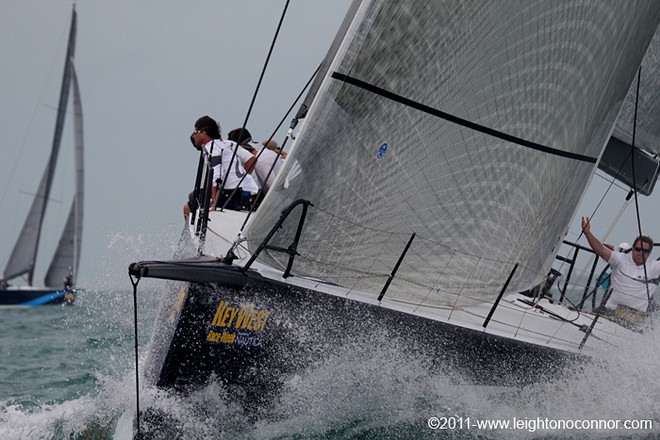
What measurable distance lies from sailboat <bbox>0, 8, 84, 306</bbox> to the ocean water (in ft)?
77.7

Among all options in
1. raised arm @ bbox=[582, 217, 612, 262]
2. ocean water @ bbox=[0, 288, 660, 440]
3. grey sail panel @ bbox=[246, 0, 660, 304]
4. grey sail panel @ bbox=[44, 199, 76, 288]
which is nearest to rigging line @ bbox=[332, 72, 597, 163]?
grey sail panel @ bbox=[246, 0, 660, 304]

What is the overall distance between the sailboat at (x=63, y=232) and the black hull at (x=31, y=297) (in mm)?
91

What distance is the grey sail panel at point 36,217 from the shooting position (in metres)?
28.6

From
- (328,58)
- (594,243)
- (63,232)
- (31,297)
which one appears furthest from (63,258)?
(328,58)

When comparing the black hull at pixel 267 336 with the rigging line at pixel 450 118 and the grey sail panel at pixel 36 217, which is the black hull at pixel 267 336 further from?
the grey sail panel at pixel 36 217

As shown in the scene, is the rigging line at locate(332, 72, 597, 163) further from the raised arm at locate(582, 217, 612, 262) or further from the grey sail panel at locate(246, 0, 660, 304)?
the raised arm at locate(582, 217, 612, 262)

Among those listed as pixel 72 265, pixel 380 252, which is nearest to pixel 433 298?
pixel 380 252

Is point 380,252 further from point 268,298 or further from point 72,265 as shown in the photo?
point 72,265

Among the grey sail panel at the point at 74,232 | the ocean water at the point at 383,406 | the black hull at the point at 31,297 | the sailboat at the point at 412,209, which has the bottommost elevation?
the black hull at the point at 31,297

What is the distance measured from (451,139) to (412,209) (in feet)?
1.55

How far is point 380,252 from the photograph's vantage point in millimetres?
5000

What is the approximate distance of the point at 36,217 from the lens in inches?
1134

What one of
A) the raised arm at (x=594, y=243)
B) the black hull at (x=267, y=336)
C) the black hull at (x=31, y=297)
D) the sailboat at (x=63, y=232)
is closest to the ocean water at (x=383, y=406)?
the black hull at (x=267, y=336)

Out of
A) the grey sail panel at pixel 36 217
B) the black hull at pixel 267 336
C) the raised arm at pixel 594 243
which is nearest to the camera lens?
the black hull at pixel 267 336
